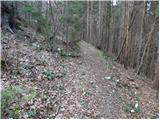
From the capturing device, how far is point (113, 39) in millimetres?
25031

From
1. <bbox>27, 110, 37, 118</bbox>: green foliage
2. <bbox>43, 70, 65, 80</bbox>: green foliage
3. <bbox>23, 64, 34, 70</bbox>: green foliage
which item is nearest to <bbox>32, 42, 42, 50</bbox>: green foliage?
<bbox>23, 64, 34, 70</bbox>: green foliage

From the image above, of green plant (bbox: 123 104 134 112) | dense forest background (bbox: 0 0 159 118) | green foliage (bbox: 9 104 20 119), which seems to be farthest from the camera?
green plant (bbox: 123 104 134 112)

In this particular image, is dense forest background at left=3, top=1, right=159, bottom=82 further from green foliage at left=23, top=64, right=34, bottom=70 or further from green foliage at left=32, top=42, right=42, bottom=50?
green foliage at left=23, top=64, right=34, bottom=70

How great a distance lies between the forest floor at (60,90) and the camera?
6.88 m

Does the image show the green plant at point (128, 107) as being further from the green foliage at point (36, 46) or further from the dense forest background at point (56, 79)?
the green foliage at point (36, 46)

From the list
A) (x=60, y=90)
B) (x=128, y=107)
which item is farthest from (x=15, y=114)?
(x=128, y=107)

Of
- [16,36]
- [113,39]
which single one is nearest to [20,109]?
[16,36]

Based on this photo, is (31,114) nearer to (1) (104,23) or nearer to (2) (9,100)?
(2) (9,100)

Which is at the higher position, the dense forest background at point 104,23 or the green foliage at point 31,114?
the dense forest background at point 104,23

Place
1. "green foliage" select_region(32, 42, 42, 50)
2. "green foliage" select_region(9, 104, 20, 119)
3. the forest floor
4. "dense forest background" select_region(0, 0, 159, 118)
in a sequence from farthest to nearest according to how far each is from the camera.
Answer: "green foliage" select_region(32, 42, 42, 50) → "dense forest background" select_region(0, 0, 159, 118) → the forest floor → "green foliage" select_region(9, 104, 20, 119)

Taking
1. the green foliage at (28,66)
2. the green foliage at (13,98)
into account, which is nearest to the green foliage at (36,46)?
the green foliage at (28,66)

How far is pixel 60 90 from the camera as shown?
320 inches

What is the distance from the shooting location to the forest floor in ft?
22.6

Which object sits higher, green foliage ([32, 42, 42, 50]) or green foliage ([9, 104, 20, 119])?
green foliage ([32, 42, 42, 50])
